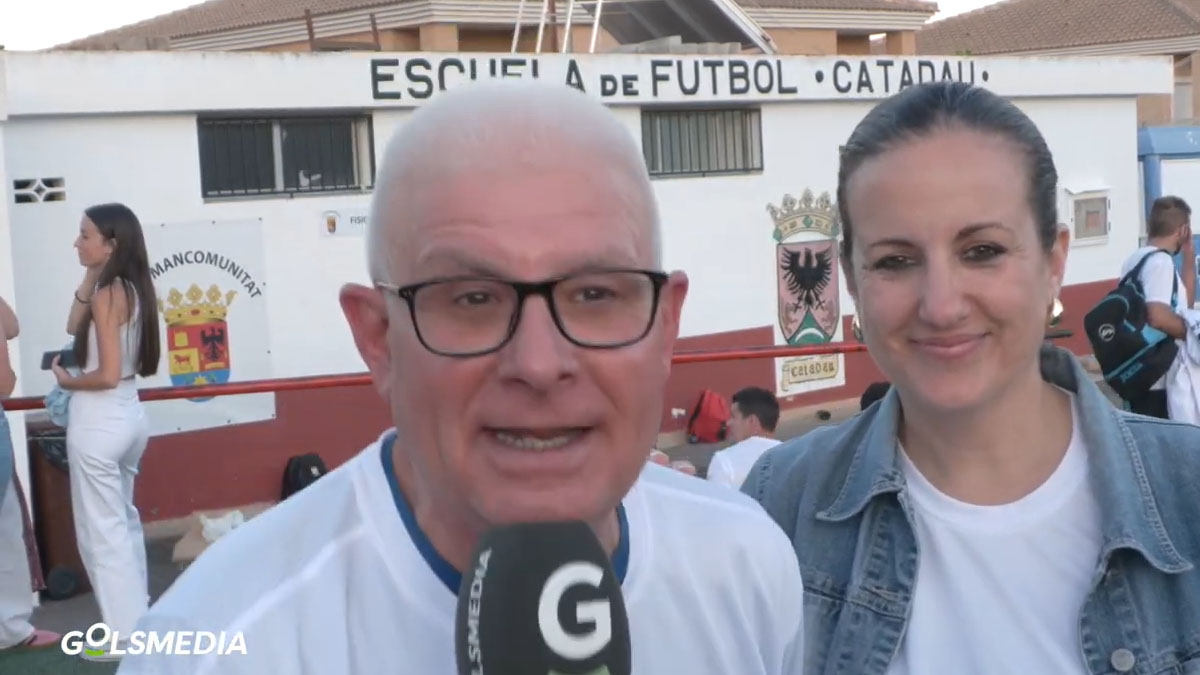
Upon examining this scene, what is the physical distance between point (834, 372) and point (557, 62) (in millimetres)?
4834

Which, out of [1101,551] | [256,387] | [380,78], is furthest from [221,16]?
[1101,551]

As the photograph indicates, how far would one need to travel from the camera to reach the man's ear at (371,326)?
161 cm

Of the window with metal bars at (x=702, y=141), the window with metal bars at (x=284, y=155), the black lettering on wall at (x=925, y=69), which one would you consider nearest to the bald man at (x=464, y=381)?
the window with metal bars at (x=284, y=155)

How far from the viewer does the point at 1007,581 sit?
89.4 inches

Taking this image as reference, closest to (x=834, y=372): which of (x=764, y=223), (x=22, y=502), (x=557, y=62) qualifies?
(x=764, y=223)

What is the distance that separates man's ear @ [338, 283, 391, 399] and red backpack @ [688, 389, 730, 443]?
12.1 meters

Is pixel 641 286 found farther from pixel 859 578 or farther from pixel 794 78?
pixel 794 78

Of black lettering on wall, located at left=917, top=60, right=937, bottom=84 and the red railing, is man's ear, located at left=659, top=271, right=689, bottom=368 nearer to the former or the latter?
the red railing

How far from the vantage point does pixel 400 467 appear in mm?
1709

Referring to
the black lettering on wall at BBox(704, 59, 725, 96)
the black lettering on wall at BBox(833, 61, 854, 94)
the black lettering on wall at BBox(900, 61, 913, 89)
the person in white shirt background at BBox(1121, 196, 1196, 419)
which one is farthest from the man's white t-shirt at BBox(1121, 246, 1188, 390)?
the black lettering on wall at BBox(900, 61, 913, 89)

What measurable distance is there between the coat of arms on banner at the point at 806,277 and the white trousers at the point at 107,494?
30.3 ft

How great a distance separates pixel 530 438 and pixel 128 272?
5.44m

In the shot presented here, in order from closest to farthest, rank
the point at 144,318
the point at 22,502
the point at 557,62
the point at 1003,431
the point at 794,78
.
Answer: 1. the point at 1003,431
2. the point at 144,318
3. the point at 22,502
4. the point at 557,62
5. the point at 794,78

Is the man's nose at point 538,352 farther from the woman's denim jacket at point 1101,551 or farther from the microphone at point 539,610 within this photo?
the woman's denim jacket at point 1101,551
